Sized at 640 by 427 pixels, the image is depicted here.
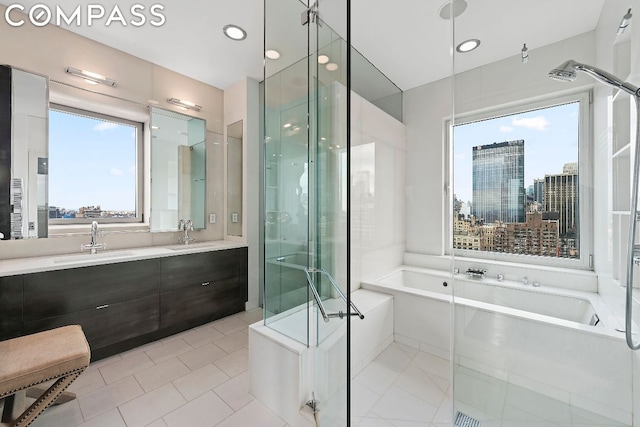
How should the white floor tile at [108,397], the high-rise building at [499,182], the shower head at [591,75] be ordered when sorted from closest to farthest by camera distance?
the shower head at [591,75], the white floor tile at [108,397], the high-rise building at [499,182]

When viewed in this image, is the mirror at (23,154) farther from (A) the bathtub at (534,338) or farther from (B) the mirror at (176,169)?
→ (A) the bathtub at (534,338)

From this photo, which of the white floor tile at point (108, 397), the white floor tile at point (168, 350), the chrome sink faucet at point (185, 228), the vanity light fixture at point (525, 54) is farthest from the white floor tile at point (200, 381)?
the vanity light fixture at point (525, 54)

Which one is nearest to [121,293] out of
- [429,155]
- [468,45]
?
[429,155]

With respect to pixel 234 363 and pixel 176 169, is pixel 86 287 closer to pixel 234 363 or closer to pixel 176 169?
pixel 234 363

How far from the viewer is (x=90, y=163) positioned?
2.51m

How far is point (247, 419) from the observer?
1.48m

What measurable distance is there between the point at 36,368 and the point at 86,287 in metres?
0.78

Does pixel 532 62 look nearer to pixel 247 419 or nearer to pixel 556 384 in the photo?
pixel 556 384

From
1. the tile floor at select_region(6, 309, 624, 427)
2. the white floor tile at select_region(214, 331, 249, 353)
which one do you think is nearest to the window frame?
the tile floor at select_region(6, 309, 624, 427)

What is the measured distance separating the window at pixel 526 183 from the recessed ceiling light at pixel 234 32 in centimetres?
201

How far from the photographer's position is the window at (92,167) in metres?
2.28

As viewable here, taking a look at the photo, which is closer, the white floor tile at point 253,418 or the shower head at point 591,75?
the shower head at point 591,75

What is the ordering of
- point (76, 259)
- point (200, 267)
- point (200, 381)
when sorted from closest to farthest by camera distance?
point (200, 381)
point (76, 259)
point (200, 267)

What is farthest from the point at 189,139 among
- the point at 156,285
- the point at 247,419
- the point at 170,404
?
the point at 247,419
